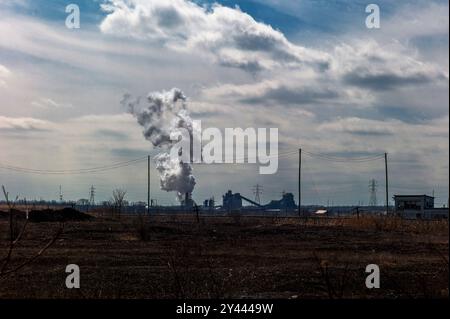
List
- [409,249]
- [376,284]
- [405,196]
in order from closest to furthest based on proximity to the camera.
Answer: [376,284] → [409,249] → [405,196]

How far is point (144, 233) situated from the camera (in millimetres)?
26422

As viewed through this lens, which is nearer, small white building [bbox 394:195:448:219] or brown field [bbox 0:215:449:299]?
brown field [bbox 0:215:449:299]

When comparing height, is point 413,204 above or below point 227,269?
above

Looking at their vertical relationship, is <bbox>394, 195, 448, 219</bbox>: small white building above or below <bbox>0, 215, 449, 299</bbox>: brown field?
above

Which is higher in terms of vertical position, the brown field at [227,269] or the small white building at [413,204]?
the small white building at [413,204]

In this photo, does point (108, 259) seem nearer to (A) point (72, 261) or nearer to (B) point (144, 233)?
(A) point (72, 261)

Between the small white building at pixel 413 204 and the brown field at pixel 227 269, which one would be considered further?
the small white building at pixel 413 204

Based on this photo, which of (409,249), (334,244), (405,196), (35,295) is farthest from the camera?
(405,196)

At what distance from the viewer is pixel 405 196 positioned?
80.3 m

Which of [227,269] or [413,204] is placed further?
[413,204]
